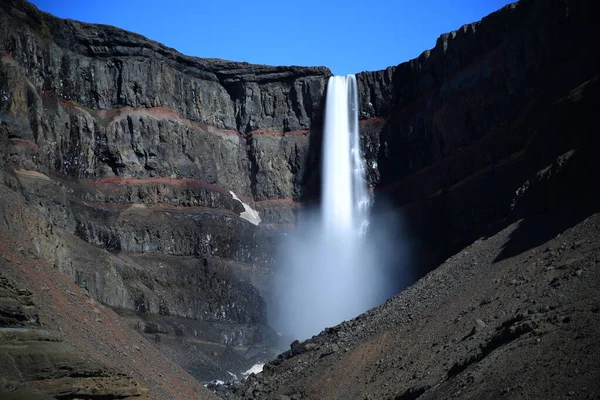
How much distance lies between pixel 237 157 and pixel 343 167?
966 centimetres

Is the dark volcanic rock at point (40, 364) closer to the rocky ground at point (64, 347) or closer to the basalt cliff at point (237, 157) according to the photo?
the rocky ground at point (64, 347)

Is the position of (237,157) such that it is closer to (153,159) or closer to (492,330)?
(153,159)

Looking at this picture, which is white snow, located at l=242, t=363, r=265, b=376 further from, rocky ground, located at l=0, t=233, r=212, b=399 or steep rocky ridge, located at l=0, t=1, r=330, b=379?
rocky ground, located at l=0, t=233, r=212, b=399

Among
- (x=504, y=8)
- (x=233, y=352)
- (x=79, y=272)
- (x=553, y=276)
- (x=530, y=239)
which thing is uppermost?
(x=504, y=8)

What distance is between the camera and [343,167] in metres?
84.4

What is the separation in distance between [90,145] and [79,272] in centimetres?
1714

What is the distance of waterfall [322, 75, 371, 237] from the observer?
8188 centimetres

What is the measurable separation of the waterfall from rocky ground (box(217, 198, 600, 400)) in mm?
27966

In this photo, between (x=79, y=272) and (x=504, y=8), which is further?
(x=504, y=8)

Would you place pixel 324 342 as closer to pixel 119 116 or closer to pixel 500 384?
pixel 500 384

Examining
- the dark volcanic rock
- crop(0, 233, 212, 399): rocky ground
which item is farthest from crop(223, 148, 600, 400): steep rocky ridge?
the dark volcanic rock

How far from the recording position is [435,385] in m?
37.8

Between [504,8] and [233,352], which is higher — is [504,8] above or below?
above

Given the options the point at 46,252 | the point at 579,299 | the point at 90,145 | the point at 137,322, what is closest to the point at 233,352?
the point at 137,322
